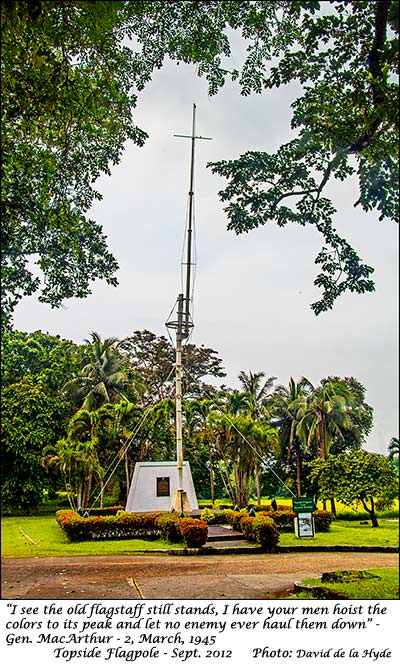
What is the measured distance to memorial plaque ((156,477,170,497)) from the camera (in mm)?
10086

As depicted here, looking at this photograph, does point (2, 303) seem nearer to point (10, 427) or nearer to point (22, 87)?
point (10, 427)

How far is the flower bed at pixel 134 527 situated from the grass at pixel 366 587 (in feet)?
9.23

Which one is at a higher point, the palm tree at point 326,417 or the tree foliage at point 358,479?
the palm tree at point 326,417

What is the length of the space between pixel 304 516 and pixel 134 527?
265 cm

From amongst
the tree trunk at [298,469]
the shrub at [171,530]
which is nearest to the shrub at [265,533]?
the shrub at [171,530]

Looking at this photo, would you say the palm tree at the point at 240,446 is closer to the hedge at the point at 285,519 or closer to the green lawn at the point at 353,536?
the hedge at the point at 285,519

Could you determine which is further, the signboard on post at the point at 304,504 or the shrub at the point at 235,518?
the shrub at the point at 235,518

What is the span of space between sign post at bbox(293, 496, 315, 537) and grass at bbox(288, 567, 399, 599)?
2.85 m

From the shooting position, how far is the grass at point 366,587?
352 cm

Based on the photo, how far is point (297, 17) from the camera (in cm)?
362

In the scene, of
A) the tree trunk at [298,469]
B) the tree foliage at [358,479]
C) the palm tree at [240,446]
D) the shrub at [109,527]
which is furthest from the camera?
the palm tree at [240,446]

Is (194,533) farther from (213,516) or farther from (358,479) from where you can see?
(358,479)

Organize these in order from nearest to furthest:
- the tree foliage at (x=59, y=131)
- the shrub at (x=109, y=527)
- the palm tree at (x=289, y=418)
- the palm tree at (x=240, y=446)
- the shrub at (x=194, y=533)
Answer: the tree foliage at (x=59, y=131) → the shrub at (x=194, y=533) → the shrub at (x=109, y=527) → the palm tree at (x=289, y=418) → the palm tree at (x=240, y=446)

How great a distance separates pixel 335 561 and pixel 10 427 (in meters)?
3.88
